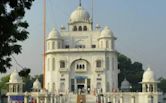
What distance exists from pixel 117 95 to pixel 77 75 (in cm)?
740

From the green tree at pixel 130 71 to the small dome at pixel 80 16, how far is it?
50.2 feet

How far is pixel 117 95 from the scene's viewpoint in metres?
50.2

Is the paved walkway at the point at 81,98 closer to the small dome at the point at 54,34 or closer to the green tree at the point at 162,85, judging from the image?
the small dome at the point at 54,34

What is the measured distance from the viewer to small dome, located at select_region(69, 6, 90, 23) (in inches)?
2381

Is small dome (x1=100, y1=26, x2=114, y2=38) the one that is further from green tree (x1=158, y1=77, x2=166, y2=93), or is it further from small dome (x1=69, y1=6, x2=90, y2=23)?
green tree (x1=158, y1=77, x2=166, y2=93)

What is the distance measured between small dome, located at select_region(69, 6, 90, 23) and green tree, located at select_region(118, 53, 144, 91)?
50.2 feet

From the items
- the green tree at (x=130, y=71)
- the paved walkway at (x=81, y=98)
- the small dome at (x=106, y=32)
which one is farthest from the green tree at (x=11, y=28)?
the green tree at (x=130, y=71)

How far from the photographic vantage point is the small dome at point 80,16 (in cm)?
6047

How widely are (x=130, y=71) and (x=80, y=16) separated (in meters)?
18.6

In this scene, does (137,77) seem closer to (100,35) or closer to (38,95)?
(100,35)

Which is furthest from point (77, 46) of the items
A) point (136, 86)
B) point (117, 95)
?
point (136, 86)

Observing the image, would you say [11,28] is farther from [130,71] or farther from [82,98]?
[130,71]

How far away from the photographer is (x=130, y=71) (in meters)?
75.9

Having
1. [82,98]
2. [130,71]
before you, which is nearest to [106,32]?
[82,98]
